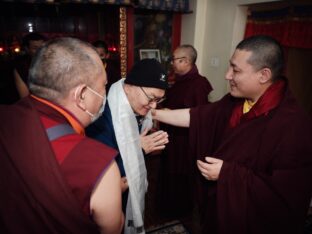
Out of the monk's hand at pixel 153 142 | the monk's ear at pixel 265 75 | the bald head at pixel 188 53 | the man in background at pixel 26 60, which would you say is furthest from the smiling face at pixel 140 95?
the man in background at pixel 26 60

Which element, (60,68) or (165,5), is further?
(165,5)

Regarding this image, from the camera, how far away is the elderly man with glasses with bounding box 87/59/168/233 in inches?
50.5

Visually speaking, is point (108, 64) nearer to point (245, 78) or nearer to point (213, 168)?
point (245, 78)

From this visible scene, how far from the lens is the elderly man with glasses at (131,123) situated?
4.21 ft

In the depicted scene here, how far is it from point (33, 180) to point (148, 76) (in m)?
0.78

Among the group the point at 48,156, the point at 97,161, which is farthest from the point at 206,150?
the point at 48,156

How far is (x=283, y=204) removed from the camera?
1221mm

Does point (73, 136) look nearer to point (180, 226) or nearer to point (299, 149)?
point (299, 149)

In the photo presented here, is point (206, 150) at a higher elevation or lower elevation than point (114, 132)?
lower

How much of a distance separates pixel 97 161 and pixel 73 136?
120mm

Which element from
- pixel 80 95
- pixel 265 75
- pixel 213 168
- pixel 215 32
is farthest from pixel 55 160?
pixel 215 32

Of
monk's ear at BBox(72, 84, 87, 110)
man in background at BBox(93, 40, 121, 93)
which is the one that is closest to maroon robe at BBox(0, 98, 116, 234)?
monk's ear at BBox(72, 84, 87, 110)

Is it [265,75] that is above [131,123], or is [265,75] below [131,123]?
above

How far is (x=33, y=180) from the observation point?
73cm
